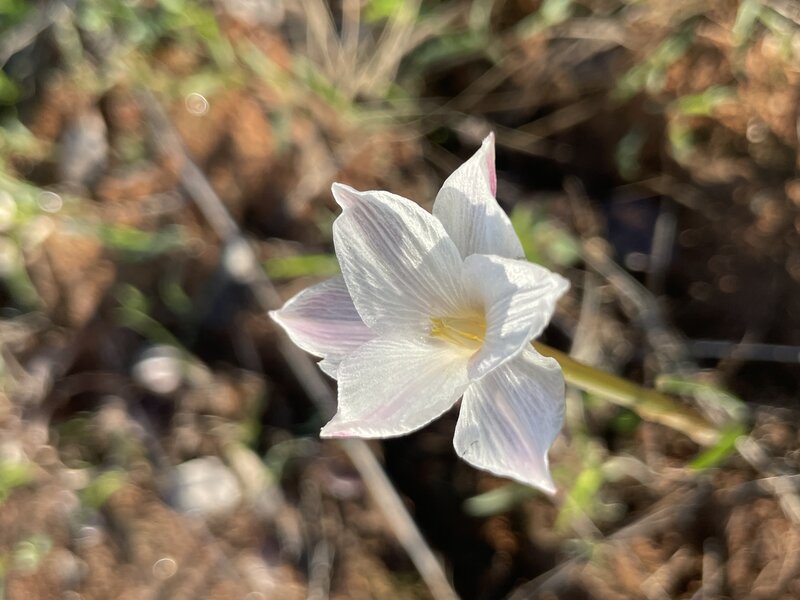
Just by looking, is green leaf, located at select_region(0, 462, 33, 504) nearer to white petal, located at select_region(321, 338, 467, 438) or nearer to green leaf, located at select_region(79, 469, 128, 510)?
green leaf, located at select_region(79, 469, 128, 510)

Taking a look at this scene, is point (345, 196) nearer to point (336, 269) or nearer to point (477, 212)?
point (477, 212)

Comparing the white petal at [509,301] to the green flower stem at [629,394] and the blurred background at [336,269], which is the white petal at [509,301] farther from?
the blurred background at [336,269]

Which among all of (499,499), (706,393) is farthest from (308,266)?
(706,393)

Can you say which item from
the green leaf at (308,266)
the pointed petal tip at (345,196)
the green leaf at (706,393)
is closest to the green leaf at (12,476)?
the green leaf at (308,266)

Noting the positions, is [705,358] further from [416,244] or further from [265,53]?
[265,53]

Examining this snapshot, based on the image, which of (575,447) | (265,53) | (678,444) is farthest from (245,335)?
(678,444)
